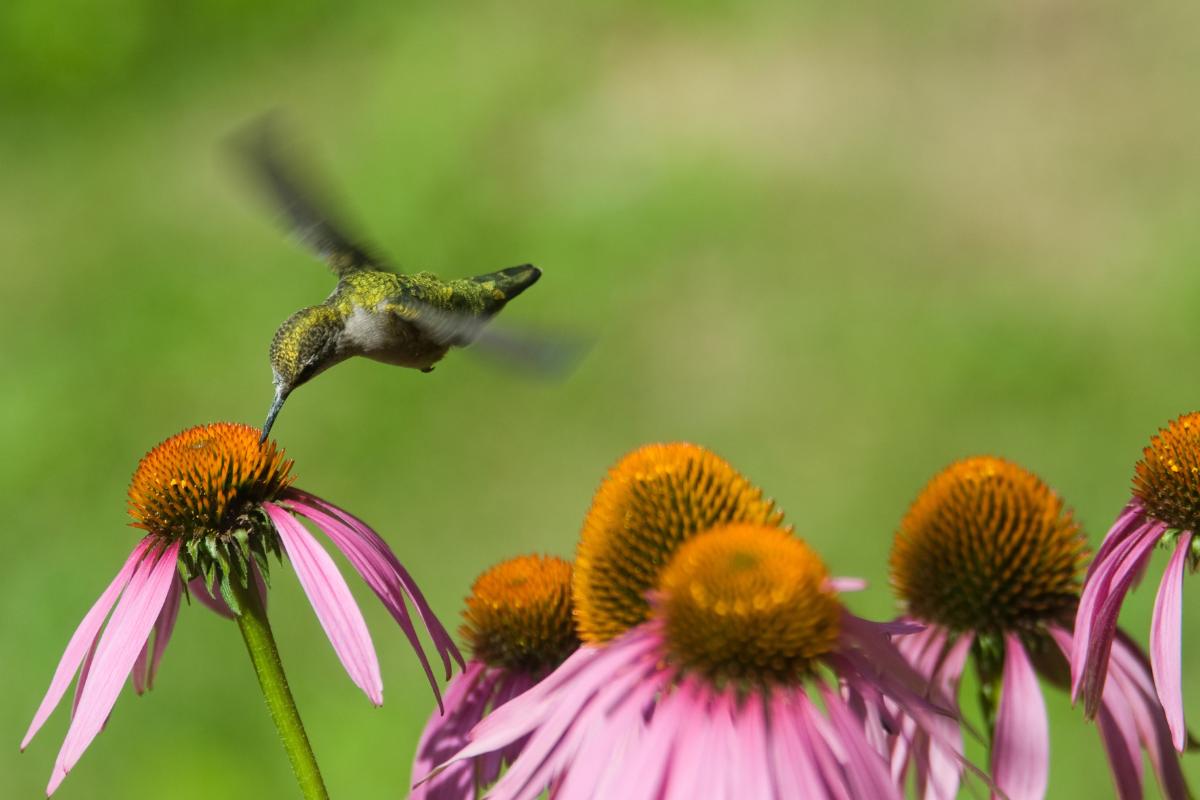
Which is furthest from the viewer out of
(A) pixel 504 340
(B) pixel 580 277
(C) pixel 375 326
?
(B) pixel 580 277

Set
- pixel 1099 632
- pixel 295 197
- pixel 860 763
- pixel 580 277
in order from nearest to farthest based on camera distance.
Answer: pixel 860 763, pixel 1099 632, pixel 295 197, pixel 580 277

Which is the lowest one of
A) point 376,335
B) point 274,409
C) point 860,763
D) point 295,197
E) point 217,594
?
point 860,763

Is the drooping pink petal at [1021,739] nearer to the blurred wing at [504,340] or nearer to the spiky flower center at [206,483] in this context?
the blurred wing at [504,340]

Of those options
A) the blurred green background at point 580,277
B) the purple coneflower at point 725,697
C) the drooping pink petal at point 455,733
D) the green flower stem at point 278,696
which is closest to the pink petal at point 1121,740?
the purple coneflower at point 725,697

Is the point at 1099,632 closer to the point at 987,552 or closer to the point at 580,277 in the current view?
the point at 987,552

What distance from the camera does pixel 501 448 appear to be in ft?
15.7

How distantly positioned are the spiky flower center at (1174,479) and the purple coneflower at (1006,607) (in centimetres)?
15

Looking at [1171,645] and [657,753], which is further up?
[1171,645]

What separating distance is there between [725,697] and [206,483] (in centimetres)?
49

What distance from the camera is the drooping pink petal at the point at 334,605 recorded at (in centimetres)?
101

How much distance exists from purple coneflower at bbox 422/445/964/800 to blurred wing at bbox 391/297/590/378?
185 millimetres

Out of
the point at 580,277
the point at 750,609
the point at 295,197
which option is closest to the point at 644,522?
the point at 750,609

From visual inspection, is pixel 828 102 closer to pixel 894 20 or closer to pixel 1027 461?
pixel 894 20

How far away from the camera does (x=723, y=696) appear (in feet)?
2.91
